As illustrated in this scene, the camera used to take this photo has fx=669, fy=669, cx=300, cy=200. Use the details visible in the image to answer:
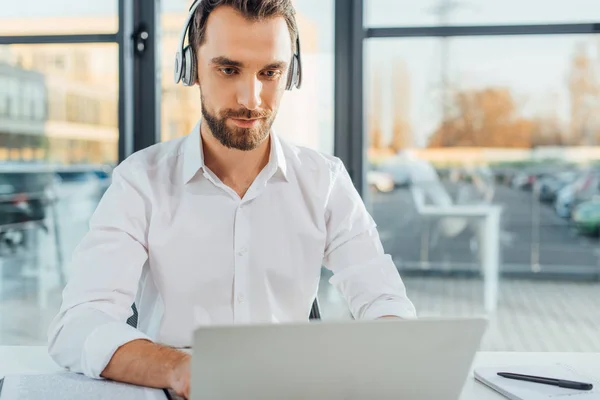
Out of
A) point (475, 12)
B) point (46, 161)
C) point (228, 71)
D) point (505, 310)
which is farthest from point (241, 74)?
point (505, 310)

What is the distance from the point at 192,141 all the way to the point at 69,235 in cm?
274

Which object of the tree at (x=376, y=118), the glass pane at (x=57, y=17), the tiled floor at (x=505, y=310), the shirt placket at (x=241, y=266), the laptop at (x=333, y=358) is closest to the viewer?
the laptop at (x=333, y=358)

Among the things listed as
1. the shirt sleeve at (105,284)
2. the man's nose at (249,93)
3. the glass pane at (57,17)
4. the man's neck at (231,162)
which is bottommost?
the shirt sleeve at (105,284)

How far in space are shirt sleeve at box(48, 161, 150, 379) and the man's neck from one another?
0.57 feet

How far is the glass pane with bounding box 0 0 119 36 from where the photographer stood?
3.34 metres

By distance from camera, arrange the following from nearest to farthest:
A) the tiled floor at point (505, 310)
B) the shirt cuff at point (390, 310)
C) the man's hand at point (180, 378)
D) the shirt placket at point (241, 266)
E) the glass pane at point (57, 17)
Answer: the man's hand at point (180, 378) → the shirt cuff at point (390, 310) → the shirt placket at point (241, 266) → the glass pane at point (57, 17) → the tiled floor at point (505, 310)

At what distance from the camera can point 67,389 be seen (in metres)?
1.03

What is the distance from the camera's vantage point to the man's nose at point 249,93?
52.9 inches

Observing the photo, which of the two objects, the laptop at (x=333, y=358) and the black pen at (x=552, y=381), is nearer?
the laptop at (x=333, y=358)

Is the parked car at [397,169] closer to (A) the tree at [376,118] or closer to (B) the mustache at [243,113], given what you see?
(A) the tree at [376,118]

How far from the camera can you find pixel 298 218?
156 centimetres

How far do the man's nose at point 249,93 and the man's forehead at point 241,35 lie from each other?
0.19ft

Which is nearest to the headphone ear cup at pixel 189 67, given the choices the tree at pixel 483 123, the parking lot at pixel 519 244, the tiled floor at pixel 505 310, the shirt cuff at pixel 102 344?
the shirt cuff at pixel 102 344

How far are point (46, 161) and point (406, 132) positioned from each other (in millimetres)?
2063
